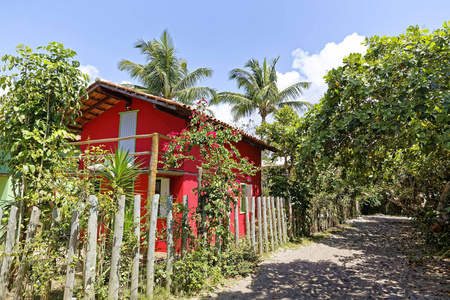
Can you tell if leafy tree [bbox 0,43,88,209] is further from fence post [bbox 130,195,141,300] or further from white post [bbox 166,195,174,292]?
white post [bbox 166,195,174,292]

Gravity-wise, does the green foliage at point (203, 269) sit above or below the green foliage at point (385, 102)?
below

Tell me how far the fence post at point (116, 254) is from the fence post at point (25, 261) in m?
1.19

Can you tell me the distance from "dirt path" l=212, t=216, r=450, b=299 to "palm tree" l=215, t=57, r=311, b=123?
14.0m

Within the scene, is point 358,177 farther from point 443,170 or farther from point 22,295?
point 22,295

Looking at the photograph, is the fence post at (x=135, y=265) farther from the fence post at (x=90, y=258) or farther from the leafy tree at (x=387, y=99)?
the leafy tree at (x=387, y=99)

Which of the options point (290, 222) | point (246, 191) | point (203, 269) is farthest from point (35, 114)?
point (290, 222)

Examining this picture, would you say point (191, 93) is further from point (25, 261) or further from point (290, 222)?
point (25, 261)

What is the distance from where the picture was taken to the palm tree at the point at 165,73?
20.3m

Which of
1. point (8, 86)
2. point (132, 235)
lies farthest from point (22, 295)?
point (8, 86)

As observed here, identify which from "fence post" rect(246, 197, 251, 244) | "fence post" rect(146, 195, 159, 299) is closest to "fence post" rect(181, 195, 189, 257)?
"fence post" rect(146, 195, 159, 299)

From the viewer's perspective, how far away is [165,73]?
20734 millimetres

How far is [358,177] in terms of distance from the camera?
8.14 metres

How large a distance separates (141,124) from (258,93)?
1274 cm

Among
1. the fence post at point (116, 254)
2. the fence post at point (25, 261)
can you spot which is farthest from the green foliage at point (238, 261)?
the fence post at point (25, 261)
